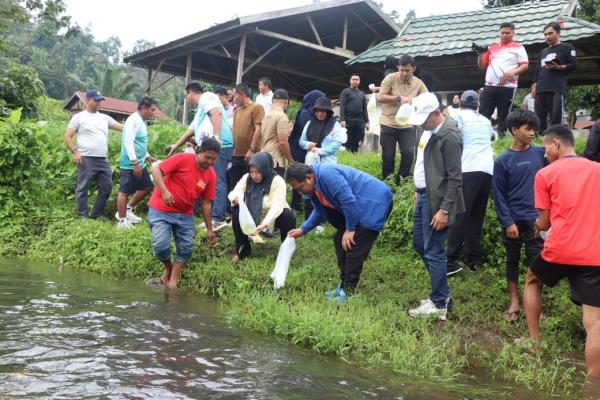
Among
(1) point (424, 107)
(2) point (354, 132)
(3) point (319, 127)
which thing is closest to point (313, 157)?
(3) point (319, 127)

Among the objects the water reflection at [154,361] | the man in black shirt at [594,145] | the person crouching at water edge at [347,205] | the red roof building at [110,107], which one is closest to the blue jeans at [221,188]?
the person crouching at water edge at [347,205]

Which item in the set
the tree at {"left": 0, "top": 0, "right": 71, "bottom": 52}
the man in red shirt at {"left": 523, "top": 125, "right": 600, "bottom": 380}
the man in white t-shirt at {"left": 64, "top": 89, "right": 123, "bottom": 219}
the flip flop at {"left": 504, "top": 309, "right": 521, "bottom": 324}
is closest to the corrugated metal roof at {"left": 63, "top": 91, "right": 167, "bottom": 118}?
the tree at {"left": 0, "top": 0, "right": 71, "bottom": 52}

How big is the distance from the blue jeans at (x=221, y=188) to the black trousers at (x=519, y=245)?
411cm

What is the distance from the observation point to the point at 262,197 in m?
6.96

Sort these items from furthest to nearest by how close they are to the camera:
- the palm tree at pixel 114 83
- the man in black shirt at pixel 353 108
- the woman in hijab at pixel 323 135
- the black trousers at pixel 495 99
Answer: the palm tree at pixel 114 83, the man in black shirt at pixel 353 108, the black trousers at pixel 495 99, the woman in hijab at pixel 323 135

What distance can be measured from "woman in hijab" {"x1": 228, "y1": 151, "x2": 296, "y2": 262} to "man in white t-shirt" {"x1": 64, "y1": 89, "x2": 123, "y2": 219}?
318cm

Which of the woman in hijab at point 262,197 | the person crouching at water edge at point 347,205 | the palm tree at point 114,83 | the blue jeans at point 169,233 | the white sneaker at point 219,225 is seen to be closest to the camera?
the person crouching at water edge at point 347,205

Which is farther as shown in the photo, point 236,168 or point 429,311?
point 236,168

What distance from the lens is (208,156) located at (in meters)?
6.32

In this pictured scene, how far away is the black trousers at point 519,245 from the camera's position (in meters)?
5.45

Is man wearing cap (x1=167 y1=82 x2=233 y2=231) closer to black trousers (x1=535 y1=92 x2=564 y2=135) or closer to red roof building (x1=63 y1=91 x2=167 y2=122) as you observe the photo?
black trousers (x1=535 y1=92 x2=564 y2=135)

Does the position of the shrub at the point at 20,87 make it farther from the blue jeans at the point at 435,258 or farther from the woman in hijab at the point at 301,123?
the blue jeans at the point at 435,258

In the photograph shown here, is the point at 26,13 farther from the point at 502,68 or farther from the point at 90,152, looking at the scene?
the point at 502,68

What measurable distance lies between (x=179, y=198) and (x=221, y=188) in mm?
1690
